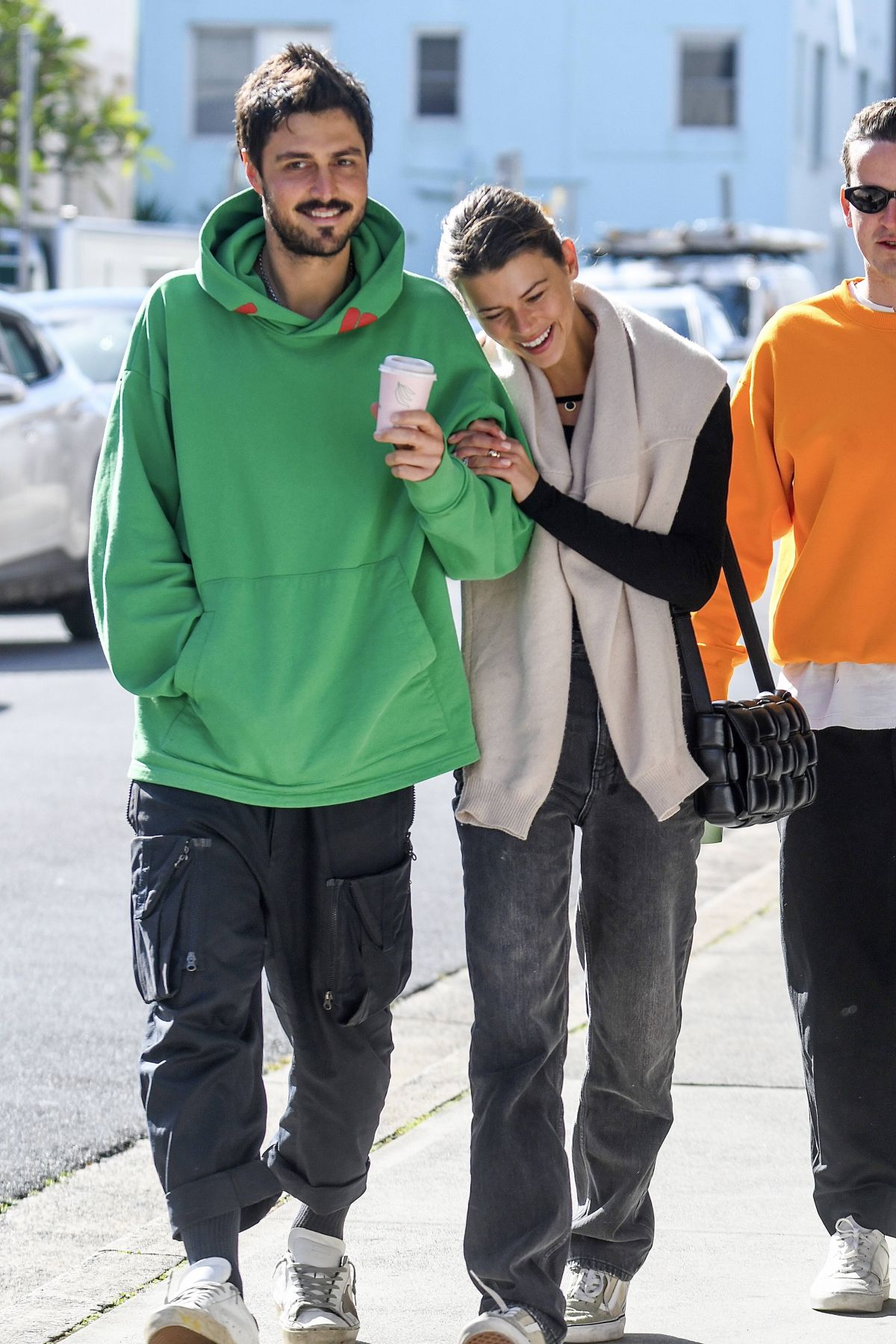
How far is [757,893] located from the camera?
23.2ft

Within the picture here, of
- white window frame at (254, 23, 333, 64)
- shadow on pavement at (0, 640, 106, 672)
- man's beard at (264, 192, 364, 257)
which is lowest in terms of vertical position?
shadow on pavement at (0, 640, 106, 672)

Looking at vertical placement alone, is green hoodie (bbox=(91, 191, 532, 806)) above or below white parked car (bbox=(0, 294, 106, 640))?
above

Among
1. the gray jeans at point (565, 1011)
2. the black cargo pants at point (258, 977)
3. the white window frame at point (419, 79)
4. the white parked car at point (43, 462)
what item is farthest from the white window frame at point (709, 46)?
the black cargo pants at point (258, 977)

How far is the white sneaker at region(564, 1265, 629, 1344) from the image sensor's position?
3.64 metres

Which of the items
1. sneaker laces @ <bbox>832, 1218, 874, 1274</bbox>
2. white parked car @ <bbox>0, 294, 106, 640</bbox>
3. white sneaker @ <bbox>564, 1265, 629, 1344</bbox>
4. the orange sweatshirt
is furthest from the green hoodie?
white parked car @ <bbox>0, 294, 106, 640</bbox>

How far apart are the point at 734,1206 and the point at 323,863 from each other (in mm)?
1307

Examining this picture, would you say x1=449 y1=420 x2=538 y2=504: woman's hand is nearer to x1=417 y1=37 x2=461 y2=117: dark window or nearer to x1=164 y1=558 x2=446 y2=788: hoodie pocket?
x1=164 y1=558 x2=446 y2=788: hoodie pocket

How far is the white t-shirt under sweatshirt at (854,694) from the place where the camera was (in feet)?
12.5

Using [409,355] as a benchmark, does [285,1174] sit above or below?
below

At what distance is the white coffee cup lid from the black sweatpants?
3.65 ft

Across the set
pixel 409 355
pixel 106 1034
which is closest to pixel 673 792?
pixel 409 355

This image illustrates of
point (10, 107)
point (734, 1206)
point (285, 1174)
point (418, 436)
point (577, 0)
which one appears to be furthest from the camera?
point (577, 0)

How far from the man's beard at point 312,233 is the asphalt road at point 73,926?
2083 mm

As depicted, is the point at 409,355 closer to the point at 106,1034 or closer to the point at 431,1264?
the point at 431,1264
